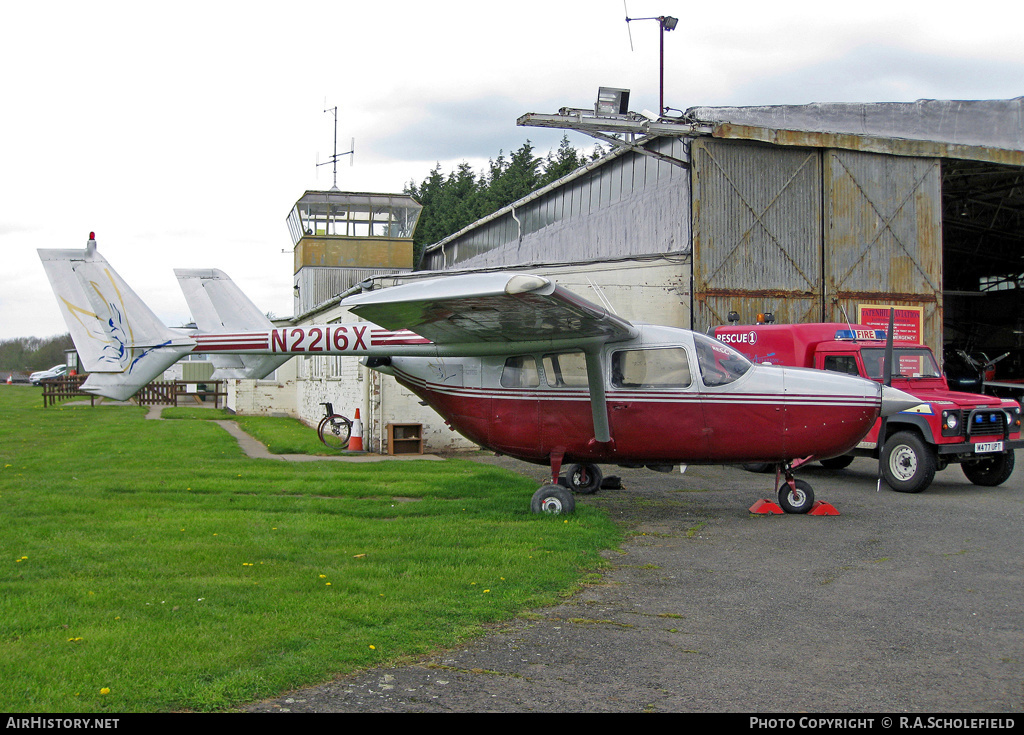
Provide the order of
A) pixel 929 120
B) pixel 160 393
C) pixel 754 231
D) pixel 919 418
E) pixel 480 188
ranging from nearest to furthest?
pixel 919 418, pixel 754 231, pixel 929 120, pixel 160 393, pixel 480 188

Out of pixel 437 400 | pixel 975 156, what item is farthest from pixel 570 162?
pixel 437 400

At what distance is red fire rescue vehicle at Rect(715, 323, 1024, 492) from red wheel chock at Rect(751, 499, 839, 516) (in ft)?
5.52

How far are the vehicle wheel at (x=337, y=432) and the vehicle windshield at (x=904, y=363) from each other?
10.2 metres

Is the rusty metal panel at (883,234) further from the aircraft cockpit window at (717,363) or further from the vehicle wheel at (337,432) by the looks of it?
the vehicle wheel at (337,432)

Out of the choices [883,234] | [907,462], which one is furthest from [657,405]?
[883,234]

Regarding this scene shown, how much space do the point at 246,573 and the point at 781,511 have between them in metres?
6.50

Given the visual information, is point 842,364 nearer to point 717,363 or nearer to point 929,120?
point 717,363

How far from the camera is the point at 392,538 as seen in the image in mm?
7730

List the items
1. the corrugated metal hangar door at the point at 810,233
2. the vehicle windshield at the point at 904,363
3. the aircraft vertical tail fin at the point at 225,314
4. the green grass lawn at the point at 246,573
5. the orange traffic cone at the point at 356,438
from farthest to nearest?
the corrugated metal hangar door at the point at 810,233
the orange traffic cone at the point at 356,438
the vehicle windshield at the point at 904,363
the aircraft vertical tail fin at the point at 225,314
the green grass lawn at the point at 246,573

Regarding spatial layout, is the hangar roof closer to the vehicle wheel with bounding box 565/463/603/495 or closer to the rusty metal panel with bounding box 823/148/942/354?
the rusty metal panel with bounding box 823/148/942/354

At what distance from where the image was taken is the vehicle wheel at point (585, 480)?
11.4 m

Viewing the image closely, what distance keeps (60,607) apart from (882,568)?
644cm

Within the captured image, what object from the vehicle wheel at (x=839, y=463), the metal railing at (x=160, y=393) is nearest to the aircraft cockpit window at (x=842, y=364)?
the vehicle wheel at (x=839, y=463)

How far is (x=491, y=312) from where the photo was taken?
8258mm
